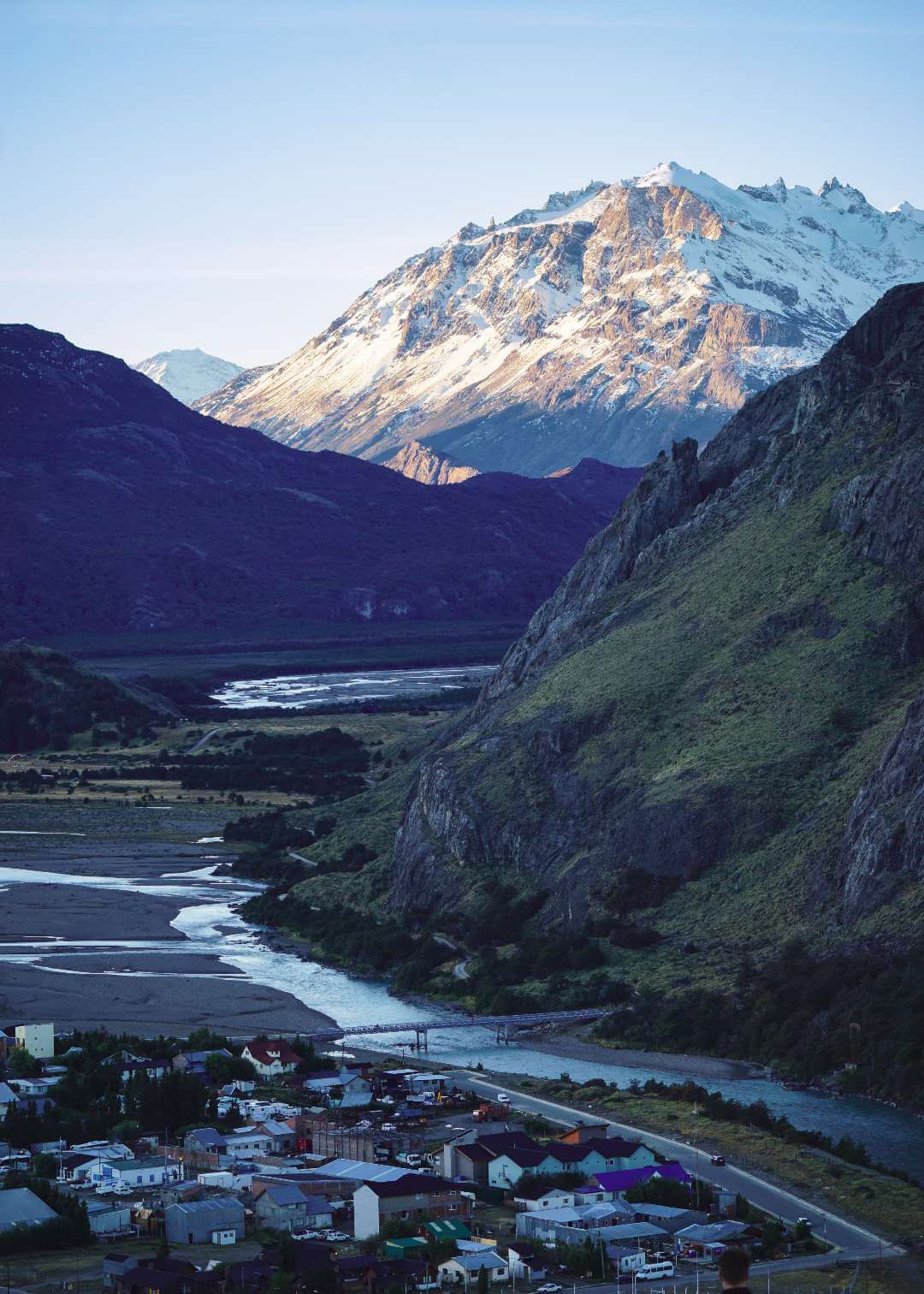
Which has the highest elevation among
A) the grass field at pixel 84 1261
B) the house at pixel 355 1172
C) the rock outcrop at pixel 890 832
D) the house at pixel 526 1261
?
the rock outcrop at pixel 890 832

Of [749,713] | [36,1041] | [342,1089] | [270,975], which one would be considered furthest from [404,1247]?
[749,713]

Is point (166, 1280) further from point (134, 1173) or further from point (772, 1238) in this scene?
point (772, 1238)

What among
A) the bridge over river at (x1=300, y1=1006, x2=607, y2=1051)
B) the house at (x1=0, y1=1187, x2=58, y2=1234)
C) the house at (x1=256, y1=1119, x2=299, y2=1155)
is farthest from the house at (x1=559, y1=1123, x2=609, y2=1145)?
the bridge over river at (x1=300, y1=1006, x2=607, y2=1051)

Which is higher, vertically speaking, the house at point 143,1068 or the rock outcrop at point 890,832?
the rock outcrop at point 890,832

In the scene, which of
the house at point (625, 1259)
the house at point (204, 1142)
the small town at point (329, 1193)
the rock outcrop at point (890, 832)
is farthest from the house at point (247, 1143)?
the rock outcrop at point (890, 832)

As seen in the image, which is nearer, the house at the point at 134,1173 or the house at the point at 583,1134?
the house at the point at 134,1173

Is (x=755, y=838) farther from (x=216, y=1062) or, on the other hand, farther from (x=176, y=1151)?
(x=176, y=1151)

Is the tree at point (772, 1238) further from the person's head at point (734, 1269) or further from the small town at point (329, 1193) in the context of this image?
the person's head at point (734, 1269)
